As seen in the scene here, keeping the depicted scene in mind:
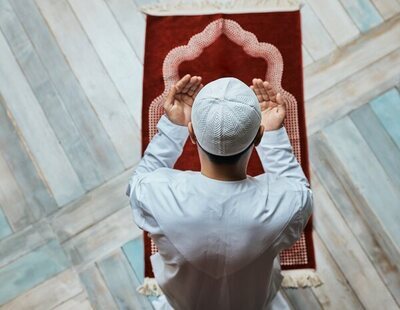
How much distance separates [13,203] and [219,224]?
3.15 ft

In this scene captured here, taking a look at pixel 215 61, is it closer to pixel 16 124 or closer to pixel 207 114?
pixel 16 124

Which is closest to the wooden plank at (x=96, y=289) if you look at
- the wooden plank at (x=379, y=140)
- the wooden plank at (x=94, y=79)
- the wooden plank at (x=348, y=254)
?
the wooden plank at (x=94, y=79)

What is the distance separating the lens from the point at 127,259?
139cm

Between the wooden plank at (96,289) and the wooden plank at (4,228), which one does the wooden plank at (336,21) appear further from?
the wooden plank at (4,228)

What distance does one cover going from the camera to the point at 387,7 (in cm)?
153

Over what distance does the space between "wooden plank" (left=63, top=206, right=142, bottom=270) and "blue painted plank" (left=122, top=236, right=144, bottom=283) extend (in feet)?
0.05

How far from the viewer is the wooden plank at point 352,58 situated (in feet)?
4.87

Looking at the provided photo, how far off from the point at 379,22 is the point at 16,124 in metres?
1.25

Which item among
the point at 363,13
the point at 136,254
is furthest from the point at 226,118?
the point at 363,13

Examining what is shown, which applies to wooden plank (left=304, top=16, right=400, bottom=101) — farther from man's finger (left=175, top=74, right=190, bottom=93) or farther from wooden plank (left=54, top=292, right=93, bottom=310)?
wooden plank (left=54, top=292, right=93, bottom=310)

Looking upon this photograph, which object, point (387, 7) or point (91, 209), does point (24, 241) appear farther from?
point (387, 7)

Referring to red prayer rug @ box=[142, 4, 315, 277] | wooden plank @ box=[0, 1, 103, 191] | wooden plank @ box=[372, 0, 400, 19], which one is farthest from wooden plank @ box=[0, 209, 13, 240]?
wooden plank @ box=[372, 0, 400, 19]

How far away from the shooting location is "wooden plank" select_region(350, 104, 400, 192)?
142 centimetres

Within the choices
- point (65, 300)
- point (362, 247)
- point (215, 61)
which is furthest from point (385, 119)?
point (65, 300)
